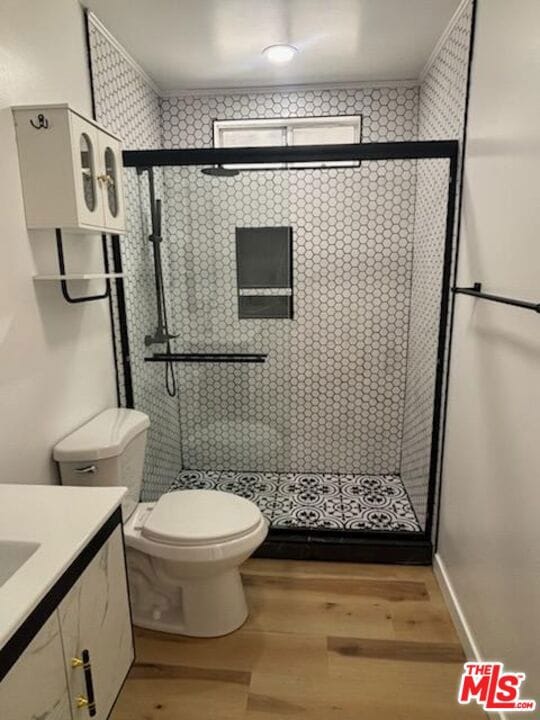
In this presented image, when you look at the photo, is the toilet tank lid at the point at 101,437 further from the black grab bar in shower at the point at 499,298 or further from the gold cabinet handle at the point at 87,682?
the black grab bar in shower at the point at 499,298

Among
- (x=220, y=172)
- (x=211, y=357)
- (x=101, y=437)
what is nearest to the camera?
(x=101, y=437)

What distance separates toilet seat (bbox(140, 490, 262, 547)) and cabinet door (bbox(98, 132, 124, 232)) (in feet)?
3.75

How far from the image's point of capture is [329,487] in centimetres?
279

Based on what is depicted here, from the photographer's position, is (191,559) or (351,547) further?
(351,547)

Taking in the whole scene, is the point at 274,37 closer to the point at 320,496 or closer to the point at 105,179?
the point at 105,179

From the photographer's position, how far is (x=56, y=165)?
4.83 feet

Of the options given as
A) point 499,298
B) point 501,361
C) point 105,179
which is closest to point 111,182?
point 105,179

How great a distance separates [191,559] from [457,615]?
109cm

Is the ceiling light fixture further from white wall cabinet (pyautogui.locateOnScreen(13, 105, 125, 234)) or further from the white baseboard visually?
the white baseboard

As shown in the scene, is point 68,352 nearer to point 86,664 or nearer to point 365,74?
point 86,664

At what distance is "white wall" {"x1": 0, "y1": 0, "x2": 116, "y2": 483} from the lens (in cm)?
141

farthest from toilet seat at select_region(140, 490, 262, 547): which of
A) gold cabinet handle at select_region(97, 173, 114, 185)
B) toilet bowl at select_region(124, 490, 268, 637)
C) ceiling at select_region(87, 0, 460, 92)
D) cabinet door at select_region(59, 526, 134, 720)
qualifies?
ceiling at select_region(87, 0, 460, 92)

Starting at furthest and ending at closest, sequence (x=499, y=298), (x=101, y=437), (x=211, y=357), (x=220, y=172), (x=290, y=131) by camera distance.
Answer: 1. (x=290, y=131)
2. (x=211, y=357)
3. (x=220, y=172)
4. (x=101, y=437)
5. (x=499, y=298)

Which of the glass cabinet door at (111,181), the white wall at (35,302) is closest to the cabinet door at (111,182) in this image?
the glass cabinet door at (111,181)
